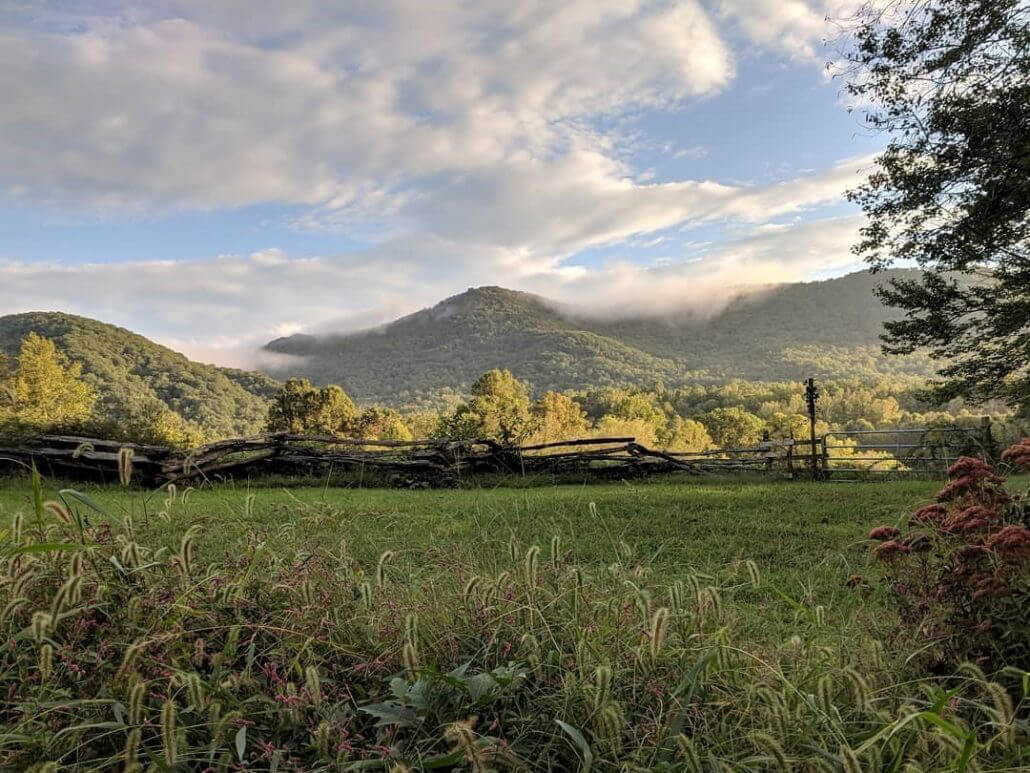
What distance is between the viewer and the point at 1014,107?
982 cm

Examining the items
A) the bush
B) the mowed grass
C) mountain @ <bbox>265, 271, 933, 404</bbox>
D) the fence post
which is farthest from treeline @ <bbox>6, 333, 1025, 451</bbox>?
mountain @ <bbox>265, 271, 933, 404</bbox>

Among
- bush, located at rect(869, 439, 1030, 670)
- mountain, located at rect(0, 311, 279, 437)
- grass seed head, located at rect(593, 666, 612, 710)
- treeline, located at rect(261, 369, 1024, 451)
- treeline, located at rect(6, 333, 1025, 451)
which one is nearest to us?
grass seed head, located at rect(593, 666, 612, 710)

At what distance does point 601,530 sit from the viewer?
607 cm

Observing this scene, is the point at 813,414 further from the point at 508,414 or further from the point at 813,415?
the point at 508,414

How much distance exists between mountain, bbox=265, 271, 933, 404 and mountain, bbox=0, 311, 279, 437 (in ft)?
140

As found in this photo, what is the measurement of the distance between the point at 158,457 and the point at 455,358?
13578cm

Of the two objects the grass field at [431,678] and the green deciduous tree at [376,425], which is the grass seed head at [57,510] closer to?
the grass field at [431,678]

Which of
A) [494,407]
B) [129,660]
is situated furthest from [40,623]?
[494,407]

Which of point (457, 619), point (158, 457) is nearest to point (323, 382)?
point (158, 457)

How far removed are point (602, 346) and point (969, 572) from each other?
130521mm

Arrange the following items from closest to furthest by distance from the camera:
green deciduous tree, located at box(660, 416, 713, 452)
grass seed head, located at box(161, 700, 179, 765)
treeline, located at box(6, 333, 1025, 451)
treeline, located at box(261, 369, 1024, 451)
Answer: grass seed head, located at box(161, 700, 179, 765) → treeline, located at box(6, 333, 1025, 451) → treeline, located at box(261, 369, 1024, 451) → green deciduous tree, located at box(660, 416, 713, 452)

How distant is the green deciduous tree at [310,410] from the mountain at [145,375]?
481 inches

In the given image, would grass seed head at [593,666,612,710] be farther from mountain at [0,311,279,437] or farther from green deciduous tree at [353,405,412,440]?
mountain at [0,311,279,437]

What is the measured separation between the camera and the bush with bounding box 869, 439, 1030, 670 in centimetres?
215
